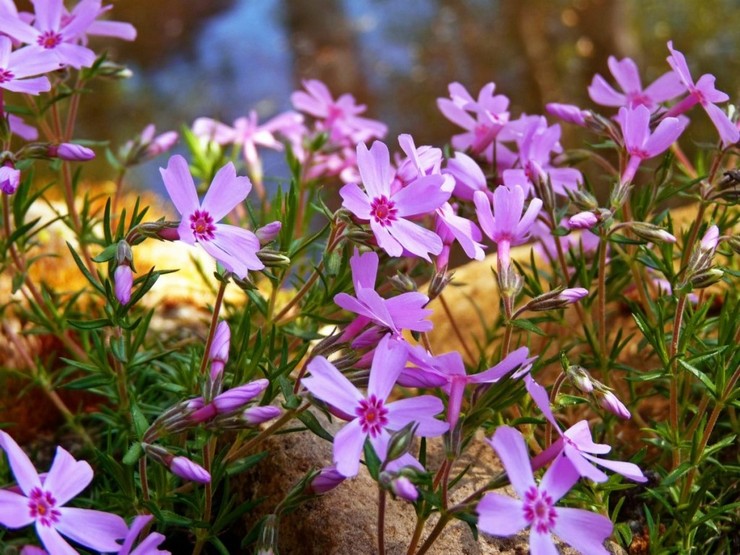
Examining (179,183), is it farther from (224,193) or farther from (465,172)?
(465,172)

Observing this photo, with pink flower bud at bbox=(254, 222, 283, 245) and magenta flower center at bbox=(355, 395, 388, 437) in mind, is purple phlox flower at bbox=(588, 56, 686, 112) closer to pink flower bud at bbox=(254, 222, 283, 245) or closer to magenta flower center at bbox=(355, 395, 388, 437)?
pink flower bud at bbox=(254, 222, 283, 245)

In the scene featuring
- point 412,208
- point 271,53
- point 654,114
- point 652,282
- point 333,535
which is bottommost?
point 333,535

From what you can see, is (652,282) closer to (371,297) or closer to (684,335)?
(684,335)

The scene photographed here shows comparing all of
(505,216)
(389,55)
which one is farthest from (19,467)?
(389,55)

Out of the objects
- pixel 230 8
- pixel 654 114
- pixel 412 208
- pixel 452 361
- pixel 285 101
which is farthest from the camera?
pixel 230 8

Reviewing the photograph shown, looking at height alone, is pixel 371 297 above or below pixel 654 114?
below

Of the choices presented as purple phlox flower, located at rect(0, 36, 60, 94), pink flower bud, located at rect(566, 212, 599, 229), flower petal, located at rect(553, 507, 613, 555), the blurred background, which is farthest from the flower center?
the blurred background

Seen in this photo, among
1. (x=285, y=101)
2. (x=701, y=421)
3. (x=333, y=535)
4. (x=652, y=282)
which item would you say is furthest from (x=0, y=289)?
(x=285, y=101)
